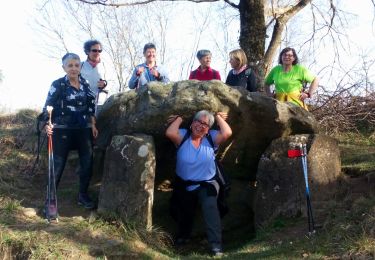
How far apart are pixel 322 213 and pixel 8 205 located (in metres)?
3.73

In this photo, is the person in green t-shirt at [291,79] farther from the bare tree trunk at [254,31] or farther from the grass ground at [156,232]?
the bare tree trunk at [254,31]

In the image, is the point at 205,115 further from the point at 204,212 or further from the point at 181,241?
the point at 181,241

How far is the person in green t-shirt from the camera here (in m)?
6.86

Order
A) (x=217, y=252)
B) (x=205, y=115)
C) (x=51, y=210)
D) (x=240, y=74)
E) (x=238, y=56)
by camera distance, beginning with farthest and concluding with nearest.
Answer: (x=240, y=74)
(x=238, y=56)
(x=205, y=115)
(x=51, y=210)
(x=217, y=252)

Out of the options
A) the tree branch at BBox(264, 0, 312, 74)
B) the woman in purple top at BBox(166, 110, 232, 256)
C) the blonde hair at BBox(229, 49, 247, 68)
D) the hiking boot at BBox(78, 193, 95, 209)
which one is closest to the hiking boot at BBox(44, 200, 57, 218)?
the hiking boot at BBox(78, 193, 95, 209)

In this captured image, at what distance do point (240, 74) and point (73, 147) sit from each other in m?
2.50

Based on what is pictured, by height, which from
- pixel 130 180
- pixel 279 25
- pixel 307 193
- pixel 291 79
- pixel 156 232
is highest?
pixel 279 25

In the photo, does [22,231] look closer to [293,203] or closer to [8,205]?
[8,205]

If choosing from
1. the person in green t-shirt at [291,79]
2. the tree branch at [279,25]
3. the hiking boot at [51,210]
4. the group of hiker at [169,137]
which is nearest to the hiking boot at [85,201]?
the group of hiker at [169,137]

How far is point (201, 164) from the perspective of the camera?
5828mm

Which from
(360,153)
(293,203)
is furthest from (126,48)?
(293,203)

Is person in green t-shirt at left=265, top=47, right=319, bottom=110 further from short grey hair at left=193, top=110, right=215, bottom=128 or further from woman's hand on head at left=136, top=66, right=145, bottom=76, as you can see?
woman's hand on head at left=136, top=66, right=145, bottom=76

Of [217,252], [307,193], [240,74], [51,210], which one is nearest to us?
[307,193]

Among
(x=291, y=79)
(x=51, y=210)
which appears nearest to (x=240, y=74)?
(x=291, y=79)
